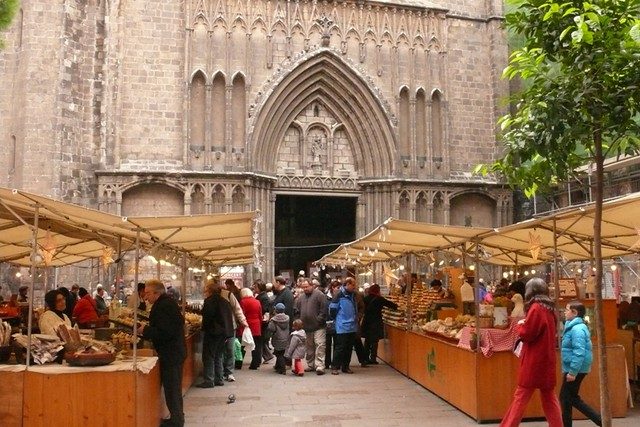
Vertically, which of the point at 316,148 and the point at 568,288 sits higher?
the point at 316,148

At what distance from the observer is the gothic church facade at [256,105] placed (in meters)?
20.9

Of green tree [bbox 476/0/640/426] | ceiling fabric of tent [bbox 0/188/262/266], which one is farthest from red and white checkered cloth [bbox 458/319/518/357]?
ceiling fabric of tent [bbox 0/188/262/266]

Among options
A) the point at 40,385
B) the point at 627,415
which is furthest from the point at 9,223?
the point at 627,415

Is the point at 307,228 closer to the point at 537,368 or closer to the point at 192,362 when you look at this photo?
the point at 192,362

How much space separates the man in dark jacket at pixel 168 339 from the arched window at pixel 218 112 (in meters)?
15.2

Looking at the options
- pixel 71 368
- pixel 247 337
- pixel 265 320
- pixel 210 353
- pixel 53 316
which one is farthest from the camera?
pixel 265 320

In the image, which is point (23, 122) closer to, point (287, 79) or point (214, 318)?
point (287, 79)

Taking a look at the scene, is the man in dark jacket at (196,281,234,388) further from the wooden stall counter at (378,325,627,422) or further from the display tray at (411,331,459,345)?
the wooden stall counter at (378,325,627,422)

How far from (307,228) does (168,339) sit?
74.0ft

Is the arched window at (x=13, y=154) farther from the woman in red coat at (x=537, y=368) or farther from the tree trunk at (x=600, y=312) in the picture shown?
the tree trunk at (x=600, y=312)

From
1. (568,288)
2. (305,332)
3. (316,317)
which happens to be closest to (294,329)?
(305,332)

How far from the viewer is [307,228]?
29875mm

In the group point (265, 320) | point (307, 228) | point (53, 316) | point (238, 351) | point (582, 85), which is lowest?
point (238, 351)

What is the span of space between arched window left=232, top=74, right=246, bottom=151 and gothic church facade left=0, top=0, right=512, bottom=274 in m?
0.05
